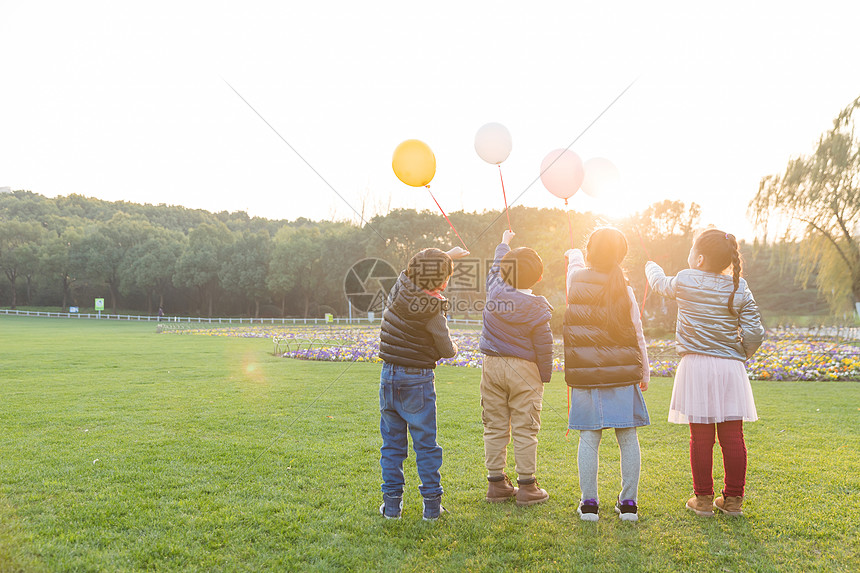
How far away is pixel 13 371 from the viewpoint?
35.0ft

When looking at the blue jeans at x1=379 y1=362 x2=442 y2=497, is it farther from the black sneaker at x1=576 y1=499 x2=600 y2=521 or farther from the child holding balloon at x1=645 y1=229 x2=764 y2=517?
the child holding balloon at x1=645 y1=229 x2=764 y2=517

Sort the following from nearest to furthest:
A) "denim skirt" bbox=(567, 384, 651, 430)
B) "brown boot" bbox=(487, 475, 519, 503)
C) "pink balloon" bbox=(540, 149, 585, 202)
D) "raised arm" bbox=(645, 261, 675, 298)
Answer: "denim skirt" bbox=(567, 384, 651, 430) → "raised arm" bbox=(645, 261, 675, 298) → "brown boot" bbox=(487, 475, 519, 503) → "pink balloon" bbox=(540, 149, 585, 202)

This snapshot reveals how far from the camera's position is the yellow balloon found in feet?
15.9

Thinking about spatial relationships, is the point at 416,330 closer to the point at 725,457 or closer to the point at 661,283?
the point at 661,283

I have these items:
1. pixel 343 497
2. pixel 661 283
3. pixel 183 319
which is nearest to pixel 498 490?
pixel 343 497

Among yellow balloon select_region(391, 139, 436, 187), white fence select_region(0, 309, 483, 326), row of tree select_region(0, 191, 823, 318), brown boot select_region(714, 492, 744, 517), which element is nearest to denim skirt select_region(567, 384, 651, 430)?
brown boot select_region(714, 492, 744, 517)

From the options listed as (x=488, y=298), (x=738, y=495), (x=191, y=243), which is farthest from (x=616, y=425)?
(x=191, y=243)

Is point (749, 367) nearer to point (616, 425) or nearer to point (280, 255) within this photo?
point (616, 425)

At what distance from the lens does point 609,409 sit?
130 inches

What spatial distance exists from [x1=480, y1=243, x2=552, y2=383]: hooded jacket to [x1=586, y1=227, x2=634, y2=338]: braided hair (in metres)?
0.43

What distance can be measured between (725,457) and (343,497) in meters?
2.72

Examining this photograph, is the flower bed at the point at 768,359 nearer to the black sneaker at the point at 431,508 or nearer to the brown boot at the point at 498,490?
the brown boot at the point at 498,490

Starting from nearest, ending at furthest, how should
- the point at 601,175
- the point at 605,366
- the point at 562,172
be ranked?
the point at 605,366 < the point at 562,172 < the point at 601,175

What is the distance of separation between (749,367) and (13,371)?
1572cm
